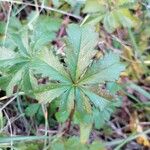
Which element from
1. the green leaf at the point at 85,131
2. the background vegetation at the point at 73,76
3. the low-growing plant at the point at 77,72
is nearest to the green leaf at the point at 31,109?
the background vegetation at the point at 73,76

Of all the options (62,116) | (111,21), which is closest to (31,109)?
(62,116)

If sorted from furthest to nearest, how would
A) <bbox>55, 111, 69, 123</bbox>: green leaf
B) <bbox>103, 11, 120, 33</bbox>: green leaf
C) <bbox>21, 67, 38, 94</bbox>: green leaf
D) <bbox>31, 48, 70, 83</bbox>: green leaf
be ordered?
A: 1. <bbox>103, 11, 120, 33</bbox>: green leaf
2. <bbox>55, 111, 69, 123</bbox>: green leaf
3. <bbox>21, 67, 38, 94</bbox>: green leaf
4. <bbox>31, 48, 70, 83</bbox>: green leaf

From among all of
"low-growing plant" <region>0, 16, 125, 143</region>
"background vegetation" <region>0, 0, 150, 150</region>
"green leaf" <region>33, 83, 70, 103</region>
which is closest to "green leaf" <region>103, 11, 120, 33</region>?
"background vegetation" <region>0, 0, 150, 150</region>

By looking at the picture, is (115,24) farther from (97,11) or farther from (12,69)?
(12,69)

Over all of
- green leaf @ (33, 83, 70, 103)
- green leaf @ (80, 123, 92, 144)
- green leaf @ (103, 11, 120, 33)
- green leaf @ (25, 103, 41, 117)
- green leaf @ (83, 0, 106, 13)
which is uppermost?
green leaf @ (83, 0, 106, 13)

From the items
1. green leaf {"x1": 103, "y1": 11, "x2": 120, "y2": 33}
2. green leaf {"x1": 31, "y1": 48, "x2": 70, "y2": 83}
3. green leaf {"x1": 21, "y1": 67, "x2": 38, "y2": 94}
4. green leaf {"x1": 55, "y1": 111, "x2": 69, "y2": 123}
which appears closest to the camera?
green leaf {"x1": 31, "y1": 48, "x2": 70, "y2": 83}

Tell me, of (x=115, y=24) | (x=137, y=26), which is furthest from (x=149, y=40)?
(x=115, y=24)

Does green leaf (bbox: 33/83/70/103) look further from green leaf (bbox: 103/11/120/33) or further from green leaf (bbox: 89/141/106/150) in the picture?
green leaf (bbox: 103/11/120/33)
